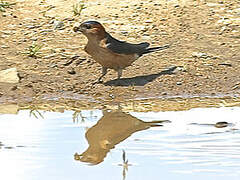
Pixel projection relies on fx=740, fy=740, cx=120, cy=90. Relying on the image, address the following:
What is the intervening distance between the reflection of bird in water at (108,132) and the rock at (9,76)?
59.8 inches

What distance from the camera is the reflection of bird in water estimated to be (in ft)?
18.4

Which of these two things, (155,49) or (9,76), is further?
(155,49)

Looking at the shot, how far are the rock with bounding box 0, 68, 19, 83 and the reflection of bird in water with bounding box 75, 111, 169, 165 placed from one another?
1518 millimetres

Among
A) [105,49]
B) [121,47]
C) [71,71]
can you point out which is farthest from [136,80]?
[71,71]

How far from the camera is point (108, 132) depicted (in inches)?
253

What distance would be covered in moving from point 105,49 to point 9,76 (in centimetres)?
115

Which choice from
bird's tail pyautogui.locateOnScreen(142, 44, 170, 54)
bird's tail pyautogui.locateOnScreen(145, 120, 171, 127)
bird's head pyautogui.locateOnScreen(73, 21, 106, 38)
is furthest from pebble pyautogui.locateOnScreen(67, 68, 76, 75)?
bird's tail pyautogui.locateOnScreen(145, 120, 171, 127)

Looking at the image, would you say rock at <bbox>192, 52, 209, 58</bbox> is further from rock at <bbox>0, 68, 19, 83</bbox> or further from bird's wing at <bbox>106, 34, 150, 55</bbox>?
rock at <bbox>0, 68, 19, 83</bbox>

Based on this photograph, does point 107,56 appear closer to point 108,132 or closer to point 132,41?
point 132,41

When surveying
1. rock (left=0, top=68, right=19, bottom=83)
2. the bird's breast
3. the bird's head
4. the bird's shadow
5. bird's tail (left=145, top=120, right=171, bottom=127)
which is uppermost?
the bird's head

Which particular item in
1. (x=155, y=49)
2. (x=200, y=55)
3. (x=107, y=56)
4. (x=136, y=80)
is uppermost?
(x=107, y=56)

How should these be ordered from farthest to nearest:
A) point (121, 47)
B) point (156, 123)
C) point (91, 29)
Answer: point (121, 47)
point (91, 29)
point (156, 123)

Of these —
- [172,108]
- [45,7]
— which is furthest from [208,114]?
[45,7]

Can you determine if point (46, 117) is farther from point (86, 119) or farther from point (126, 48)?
point (126, 48)
